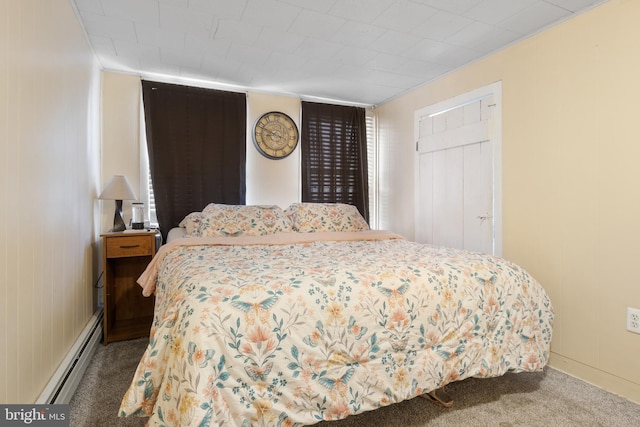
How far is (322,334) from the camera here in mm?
1232

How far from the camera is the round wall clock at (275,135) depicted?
3529 millimetres

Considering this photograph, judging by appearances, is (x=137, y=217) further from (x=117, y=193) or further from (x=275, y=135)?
(x=275, y=135)

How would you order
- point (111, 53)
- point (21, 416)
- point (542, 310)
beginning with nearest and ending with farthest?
point (21, 416)
point (542, 310)
point (111, 53)

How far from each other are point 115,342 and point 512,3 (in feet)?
11.4

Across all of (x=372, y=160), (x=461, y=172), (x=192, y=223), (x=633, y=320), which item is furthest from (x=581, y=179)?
(x=192, y=223)

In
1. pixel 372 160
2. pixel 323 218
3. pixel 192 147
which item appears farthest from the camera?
pixel 372 160

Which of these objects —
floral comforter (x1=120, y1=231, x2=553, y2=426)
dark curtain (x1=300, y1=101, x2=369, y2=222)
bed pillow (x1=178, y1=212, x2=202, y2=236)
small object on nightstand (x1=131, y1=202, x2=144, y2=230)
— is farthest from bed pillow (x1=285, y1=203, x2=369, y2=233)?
small object on nightstand (x1=131, y1=202, x2=144, y2=230)

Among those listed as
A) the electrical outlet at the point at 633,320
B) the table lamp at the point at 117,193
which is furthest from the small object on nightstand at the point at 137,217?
the electrical outlet at the point at 633,320

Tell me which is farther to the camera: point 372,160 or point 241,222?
point 372,160

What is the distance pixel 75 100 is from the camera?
6.83 ft

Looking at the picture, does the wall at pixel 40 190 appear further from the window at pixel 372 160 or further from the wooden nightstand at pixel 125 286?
the window at pixel 372 160

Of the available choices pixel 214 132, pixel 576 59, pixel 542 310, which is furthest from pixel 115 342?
pixel 576 59

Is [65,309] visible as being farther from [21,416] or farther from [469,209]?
[469,209]

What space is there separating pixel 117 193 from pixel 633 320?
353 cm
